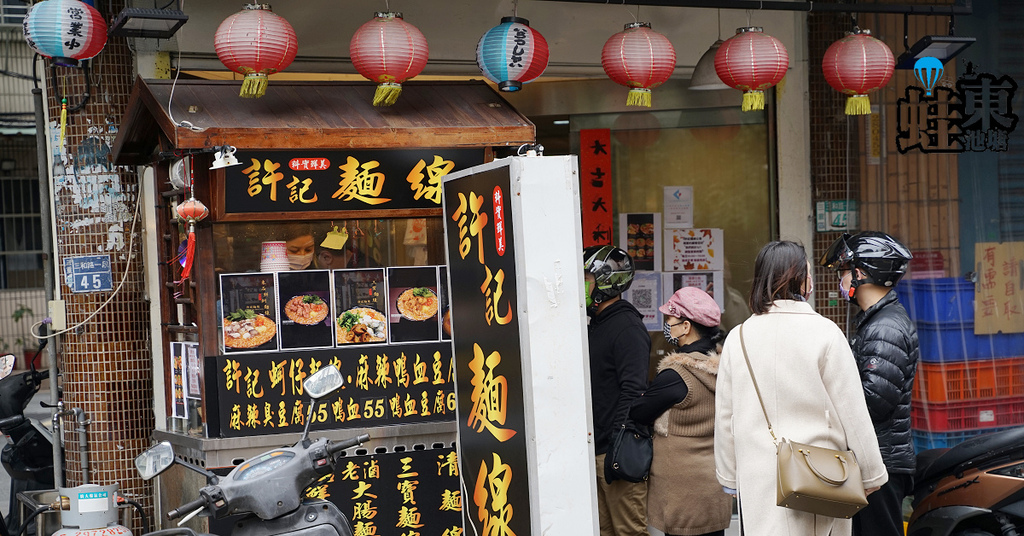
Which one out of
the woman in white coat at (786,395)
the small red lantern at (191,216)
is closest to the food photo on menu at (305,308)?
the small red lantern at (191,216)

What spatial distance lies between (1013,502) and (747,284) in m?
3.49

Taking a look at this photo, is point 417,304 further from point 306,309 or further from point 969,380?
point 969,380

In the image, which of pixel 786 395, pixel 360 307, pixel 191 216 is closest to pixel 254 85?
pixel 191 216

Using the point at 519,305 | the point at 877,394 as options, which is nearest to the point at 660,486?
the point at 877,394

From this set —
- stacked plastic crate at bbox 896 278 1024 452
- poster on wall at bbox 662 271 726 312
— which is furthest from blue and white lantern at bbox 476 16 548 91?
stacked plastic crate at bbox 896 278 1024 452

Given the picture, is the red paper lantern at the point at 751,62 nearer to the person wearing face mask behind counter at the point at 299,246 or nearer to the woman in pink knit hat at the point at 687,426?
the woman in pink knit hat at the point at 687,426

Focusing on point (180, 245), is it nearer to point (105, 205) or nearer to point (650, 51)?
point (105, 205)

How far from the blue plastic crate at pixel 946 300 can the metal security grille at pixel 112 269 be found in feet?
20.0

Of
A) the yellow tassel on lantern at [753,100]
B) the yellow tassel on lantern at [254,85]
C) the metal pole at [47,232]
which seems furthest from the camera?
the metal pole at [47,232]

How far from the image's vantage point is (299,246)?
243 inches

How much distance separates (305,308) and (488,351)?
200 centimetres

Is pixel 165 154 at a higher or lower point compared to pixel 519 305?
higher

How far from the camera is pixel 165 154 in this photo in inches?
229

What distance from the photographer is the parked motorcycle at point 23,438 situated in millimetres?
6750
